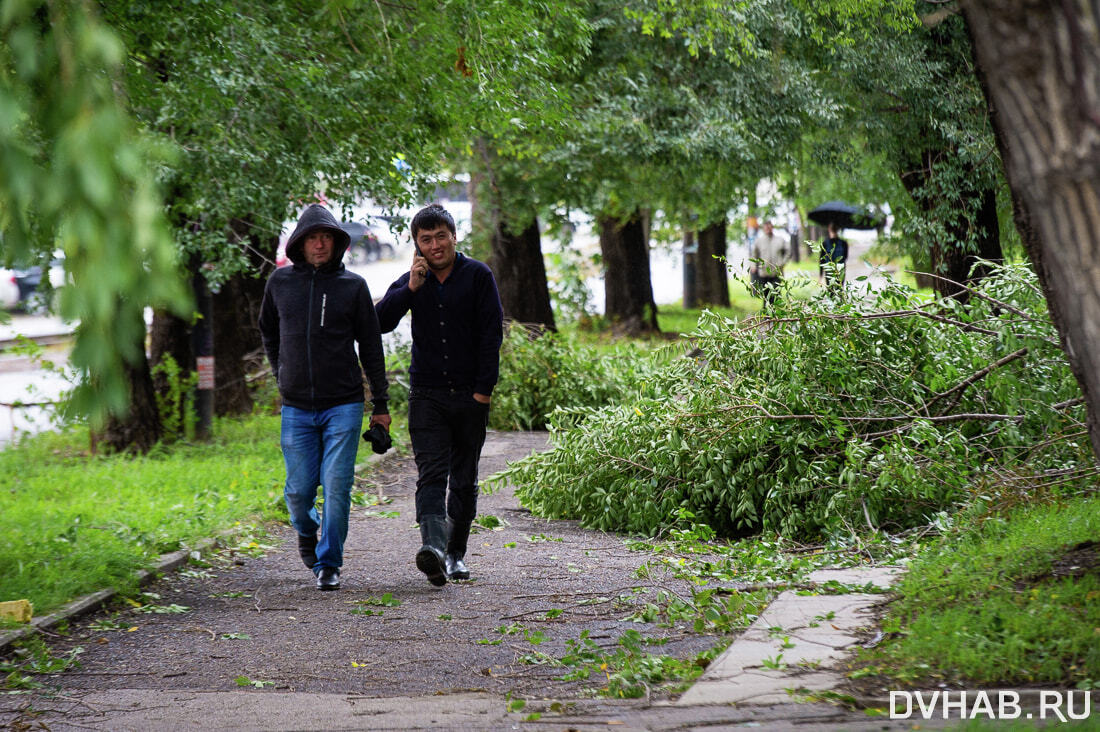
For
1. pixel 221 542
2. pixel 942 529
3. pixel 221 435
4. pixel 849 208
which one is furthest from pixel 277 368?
pixel 849 208

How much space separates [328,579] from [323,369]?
50.7 inches

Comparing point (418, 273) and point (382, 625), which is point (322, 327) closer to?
point (418, 273)

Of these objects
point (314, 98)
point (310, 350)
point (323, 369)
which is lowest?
point (323, 369)

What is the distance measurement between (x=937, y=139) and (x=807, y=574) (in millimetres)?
7915

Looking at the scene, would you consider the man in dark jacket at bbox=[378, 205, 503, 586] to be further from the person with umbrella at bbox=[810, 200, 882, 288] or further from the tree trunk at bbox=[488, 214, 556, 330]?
the tree trunk at bbox=[488, 214, 556, 330]

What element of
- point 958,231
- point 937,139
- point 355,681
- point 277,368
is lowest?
point 355,681

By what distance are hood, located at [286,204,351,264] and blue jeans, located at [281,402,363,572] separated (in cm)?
91

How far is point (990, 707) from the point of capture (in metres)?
4.13

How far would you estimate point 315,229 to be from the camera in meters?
7.09

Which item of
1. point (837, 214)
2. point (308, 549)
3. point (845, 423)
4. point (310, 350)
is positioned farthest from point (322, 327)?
point (837, 214)

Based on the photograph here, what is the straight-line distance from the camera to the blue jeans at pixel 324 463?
7043 mm

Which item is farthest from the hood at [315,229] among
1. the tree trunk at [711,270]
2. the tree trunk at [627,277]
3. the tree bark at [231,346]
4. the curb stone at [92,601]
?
the tree trunk at [711,270]

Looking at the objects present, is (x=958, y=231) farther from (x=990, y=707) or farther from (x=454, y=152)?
(x=990, y=707)

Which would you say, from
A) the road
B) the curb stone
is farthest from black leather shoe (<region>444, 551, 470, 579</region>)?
the road
